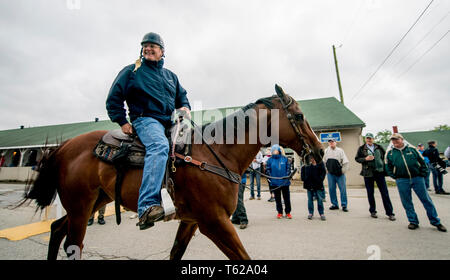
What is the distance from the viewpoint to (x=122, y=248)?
3.65 metres

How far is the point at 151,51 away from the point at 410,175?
20.1 feet

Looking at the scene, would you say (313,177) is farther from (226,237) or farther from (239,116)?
(226,237)

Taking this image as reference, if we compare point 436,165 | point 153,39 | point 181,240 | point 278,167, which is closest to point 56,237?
point 181,240

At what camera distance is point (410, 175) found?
181 inches

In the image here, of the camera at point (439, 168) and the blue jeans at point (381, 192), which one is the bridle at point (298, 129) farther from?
the camera at point (439, 168)

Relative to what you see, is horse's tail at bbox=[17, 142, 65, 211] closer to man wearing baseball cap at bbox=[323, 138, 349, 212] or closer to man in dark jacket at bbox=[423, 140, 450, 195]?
man wearing baseball cap at bbox=[323, 138, 349, 212]

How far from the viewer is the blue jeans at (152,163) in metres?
1.80

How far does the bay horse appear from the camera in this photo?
1.92 meters

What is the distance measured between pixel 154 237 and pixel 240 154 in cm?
330

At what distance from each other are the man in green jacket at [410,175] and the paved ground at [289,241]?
0.33 m

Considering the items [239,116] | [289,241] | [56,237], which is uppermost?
[239,116]

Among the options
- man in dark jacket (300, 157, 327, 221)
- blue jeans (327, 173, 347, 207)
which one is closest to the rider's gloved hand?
man in dark jacket (300, 157, 327, 221)
